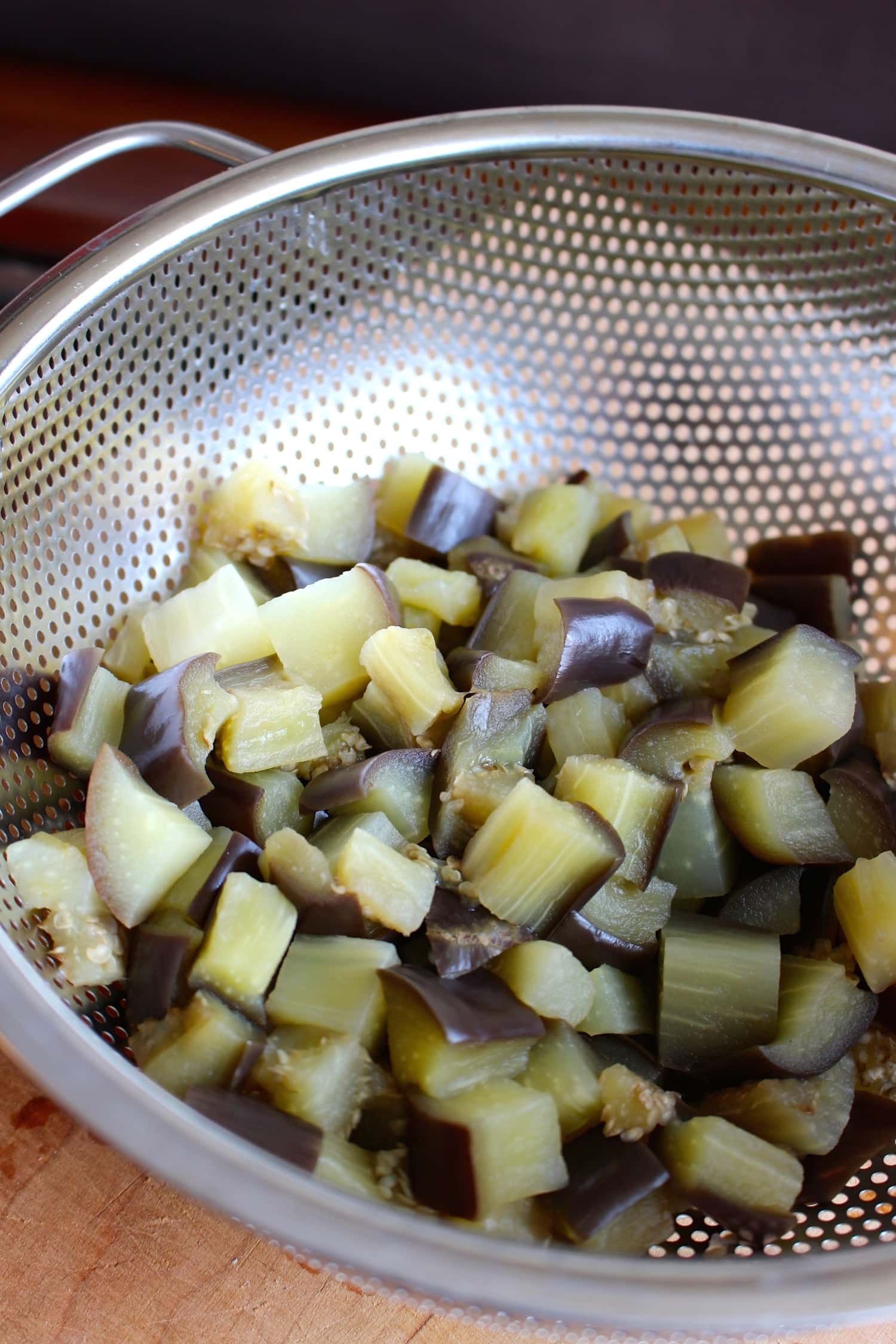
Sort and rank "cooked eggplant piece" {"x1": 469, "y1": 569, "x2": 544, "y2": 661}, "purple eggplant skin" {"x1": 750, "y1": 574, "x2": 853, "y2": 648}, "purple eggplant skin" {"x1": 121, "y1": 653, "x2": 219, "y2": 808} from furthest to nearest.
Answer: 1. "purple eggplant skin" {"x1": 750, "y1": 574, "x2": 853, "y2": 648}
2. "cooked eggplant piece" {"x1": 469, "y1": 569, "x2": 544, "y2": 661}
3. "purple eggplant skin" {"x1": 121, "y1": 653, "x2": 219, "y2": 808}

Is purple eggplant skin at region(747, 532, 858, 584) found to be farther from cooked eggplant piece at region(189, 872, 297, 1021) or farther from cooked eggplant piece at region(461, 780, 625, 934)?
cooked eggplant piece at region(189, 872, 297, 1021)

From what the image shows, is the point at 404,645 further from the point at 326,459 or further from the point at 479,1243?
the point at 479,1243

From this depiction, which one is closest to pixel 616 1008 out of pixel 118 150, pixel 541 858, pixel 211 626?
pixel 541 858

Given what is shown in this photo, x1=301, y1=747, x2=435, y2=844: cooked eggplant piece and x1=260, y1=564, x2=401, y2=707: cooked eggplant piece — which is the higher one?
x1=260, y1=564, x2=401, y2=707: cooked eggplant piece

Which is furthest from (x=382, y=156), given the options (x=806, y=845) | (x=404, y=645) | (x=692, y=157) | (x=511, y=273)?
(x=806, y=845)

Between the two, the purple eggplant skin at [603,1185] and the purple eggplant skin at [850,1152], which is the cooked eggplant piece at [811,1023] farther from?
the purple eggplant skin at [603,1185]

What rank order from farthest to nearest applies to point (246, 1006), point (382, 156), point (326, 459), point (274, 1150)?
point (326, 459) → point (382, 156) → point (246, 1006) → point (274, 1150)

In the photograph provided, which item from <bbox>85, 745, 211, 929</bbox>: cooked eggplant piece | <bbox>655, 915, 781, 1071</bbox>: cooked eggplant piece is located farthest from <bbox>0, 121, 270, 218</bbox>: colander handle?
<bbox>655, 915, 781, 1071</bbox>: cooked eggplant piece

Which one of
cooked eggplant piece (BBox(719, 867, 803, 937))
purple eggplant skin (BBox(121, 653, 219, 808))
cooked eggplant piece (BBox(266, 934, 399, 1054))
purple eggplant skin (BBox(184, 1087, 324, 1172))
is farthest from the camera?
cooked eggplant piece (BBox(719, 867, 803, 937))
